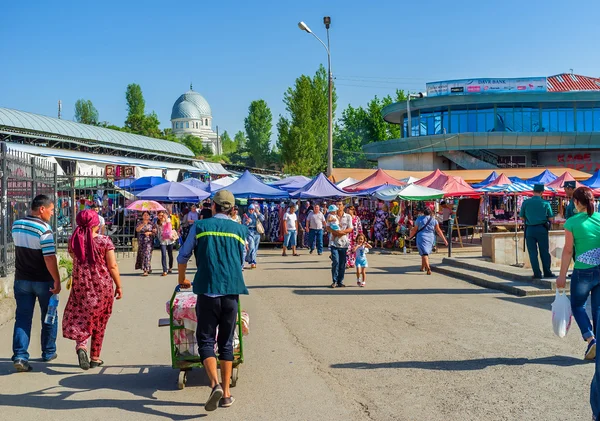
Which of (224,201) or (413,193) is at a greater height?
(413,193)

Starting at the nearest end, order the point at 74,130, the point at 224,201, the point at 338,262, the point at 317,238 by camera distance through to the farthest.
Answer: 1. the point at 224,201
2. the point at 338,262
3. the point at 317,238
4. the point at 74,130

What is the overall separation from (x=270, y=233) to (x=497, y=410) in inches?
810

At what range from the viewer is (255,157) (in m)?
89.5

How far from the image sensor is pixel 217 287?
198 inches

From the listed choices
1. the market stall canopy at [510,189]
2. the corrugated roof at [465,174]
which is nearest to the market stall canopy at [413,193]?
the market stall canopy at [510,189]

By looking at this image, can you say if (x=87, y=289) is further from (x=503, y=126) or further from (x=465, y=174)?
(x=503, y=126)

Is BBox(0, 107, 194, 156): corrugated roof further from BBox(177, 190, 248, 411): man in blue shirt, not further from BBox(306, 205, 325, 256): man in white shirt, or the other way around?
BBox(177, 190, 248, 411): man in blue shirt

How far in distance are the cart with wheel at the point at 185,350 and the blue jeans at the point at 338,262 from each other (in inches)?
254

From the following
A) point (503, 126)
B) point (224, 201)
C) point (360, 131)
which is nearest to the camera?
point (224, 201)

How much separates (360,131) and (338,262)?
65.1 m

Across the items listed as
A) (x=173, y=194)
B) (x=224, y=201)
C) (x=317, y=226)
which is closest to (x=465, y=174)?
(x=317, y=226)

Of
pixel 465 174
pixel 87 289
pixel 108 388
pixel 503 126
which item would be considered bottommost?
pixel 108 388

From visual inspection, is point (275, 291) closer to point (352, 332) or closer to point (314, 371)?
point (352, 332)

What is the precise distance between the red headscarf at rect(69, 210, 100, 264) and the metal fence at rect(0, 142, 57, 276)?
396 cm
